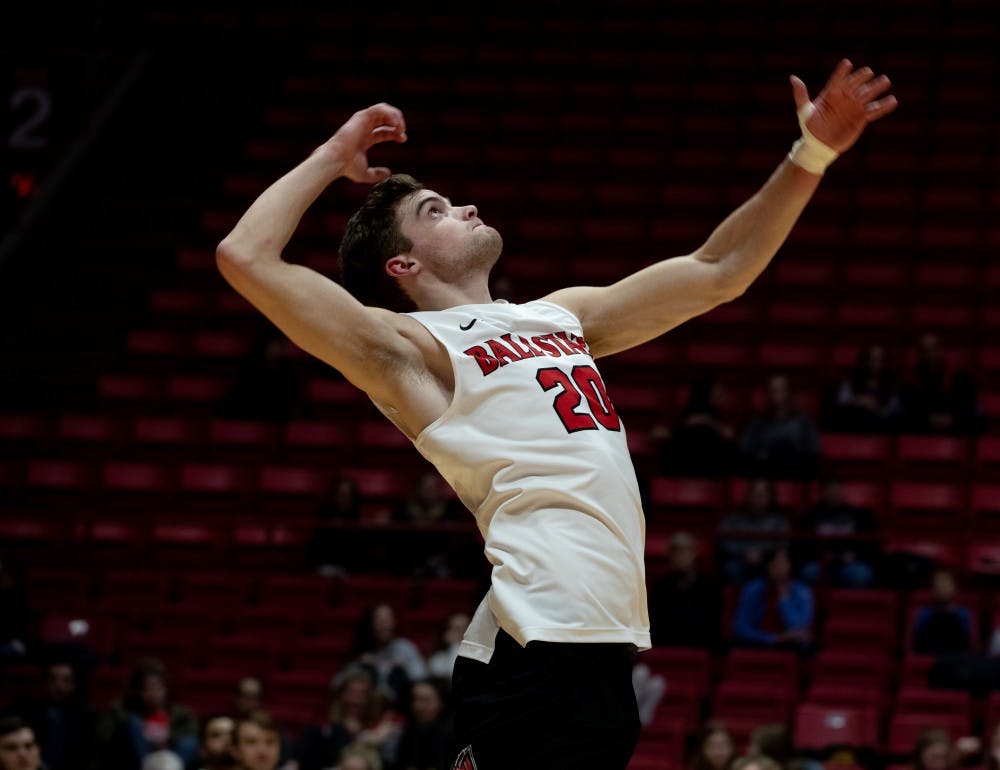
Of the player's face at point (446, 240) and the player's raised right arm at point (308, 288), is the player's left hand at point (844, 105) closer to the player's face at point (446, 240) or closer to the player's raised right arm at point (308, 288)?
the player's face at point (446, 240)

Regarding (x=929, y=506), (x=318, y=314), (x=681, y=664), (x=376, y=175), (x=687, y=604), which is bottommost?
(x=681, y=664)

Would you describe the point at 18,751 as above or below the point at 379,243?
below

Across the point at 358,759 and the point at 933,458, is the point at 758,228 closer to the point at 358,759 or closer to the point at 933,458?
the point at 358,759

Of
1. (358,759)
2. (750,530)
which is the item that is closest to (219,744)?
(358,759)

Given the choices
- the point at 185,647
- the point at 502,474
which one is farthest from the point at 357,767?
the point at 502,474

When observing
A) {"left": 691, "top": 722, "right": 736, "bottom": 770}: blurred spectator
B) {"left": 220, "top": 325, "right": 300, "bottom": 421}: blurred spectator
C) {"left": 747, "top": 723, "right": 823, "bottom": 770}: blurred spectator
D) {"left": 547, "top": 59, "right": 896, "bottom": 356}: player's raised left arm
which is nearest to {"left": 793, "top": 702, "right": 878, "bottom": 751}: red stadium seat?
{"left": 747, "top": 723, "right": 823, "bottom": 770}: blurred spectator

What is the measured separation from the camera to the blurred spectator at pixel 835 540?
11.3 meters

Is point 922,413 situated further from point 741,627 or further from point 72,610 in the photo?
point 72,610

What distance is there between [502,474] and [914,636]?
7.61m

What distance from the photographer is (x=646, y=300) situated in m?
4.01

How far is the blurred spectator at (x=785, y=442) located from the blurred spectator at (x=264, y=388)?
401 cm

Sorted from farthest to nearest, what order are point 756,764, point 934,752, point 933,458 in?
point 933,458 < point 934,752 < point 756,764

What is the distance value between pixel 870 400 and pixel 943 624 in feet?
8.89

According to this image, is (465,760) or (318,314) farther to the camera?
(318,314)
